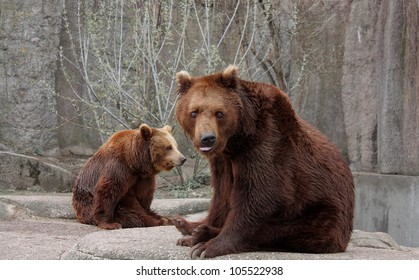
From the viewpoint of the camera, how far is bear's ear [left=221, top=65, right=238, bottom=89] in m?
4.92

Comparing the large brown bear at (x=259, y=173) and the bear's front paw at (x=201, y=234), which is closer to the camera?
the large brown bear at (x=259, y=173)

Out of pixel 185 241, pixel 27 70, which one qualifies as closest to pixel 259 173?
pixel 185 241

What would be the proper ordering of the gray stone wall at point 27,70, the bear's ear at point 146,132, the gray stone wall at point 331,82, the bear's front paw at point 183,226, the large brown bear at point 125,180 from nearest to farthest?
the bear's front paw at point 183,226, the large brown bear at point 125,180, the bear's ear at point 146,132, the gray stone wall at point 331,82, the gray stone wall at point 27,70

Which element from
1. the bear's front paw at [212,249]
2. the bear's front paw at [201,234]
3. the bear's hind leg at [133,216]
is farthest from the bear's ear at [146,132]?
the bear's front paw at [212,249]

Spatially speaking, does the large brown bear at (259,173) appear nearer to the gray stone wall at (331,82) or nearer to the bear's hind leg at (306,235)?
the bear's hind leg at (306,235)

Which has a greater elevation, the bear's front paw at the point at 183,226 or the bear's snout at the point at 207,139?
→ the bear's snout at the point at 207,139

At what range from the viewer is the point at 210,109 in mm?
4766

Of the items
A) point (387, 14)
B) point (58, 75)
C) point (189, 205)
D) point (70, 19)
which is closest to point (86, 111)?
point (58, 75)

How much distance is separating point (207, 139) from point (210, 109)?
22 centimetres

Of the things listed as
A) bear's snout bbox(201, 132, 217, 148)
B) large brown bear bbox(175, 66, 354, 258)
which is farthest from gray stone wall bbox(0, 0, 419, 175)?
bear's snout bbox(201, 132, 217, 148)

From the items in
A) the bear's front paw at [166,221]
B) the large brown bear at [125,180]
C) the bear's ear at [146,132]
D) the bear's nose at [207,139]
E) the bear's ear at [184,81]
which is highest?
the bear's ear at [184,81]

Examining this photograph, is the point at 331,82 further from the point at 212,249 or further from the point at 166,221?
the point at 212,249

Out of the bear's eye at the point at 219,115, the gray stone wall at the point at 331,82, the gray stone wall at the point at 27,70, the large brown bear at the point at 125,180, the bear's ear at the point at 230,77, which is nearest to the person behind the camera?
the bear's eye at the point at 219,115

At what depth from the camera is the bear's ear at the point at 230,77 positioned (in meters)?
4.92
